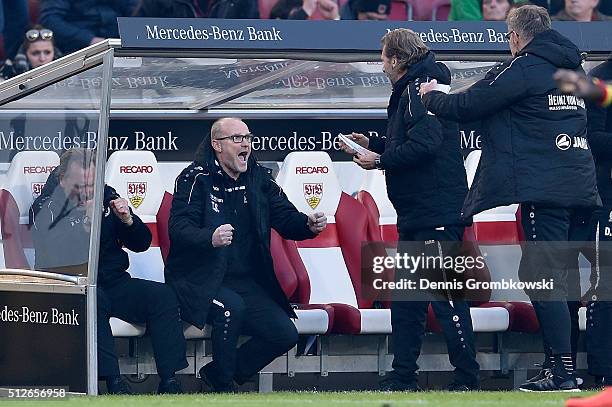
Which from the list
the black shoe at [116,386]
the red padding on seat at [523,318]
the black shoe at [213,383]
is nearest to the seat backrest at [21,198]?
the black shoe at [116,386]

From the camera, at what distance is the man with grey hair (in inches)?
384

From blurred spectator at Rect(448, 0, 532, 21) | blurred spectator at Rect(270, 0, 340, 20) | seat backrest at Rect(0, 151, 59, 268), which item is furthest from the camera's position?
blurred spectator at Rect(448, 0, 532, 21)

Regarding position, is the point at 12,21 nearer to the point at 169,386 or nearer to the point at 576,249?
the point at 169,386

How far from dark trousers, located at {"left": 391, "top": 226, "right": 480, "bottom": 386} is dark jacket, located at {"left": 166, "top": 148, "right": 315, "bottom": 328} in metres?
0.85

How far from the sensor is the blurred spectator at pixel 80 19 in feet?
47.9

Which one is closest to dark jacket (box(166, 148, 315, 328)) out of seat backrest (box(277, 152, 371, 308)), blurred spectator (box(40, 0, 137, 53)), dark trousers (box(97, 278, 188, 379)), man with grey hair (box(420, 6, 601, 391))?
dark trousers (box(97, 278, 188, 379))

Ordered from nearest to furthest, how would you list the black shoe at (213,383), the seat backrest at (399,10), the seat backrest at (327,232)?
1. the black shoe at (213,383)
2. the seat backrest at (327,232)
3. the seat backrest at (399,10)

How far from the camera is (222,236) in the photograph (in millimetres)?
10258

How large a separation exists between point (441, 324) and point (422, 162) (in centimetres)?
101

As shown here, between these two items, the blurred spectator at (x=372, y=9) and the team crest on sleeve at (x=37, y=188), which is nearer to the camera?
the team crest on sleeve at (x=37, y=188)

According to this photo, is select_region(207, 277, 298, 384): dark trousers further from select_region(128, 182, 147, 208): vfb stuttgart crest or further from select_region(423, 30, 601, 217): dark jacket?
select_region(423, 30, 601, 217): dark jacket

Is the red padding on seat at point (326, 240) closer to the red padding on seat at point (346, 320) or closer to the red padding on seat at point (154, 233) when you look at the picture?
the red padding on seat at point (346, 320)

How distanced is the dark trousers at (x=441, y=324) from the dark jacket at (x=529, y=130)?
389mm

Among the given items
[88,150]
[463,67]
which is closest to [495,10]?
[463,67]
